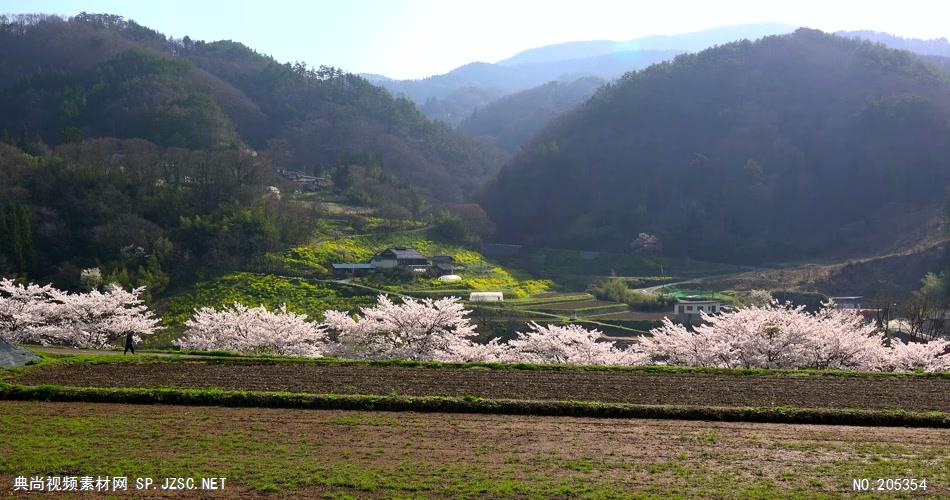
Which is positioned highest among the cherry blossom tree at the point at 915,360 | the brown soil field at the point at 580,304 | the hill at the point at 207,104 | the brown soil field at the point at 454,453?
the hill at the point at 207,104

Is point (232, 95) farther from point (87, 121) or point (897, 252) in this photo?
point (897, 252)

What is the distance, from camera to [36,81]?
96312 mm

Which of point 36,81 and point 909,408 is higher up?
point 36,81

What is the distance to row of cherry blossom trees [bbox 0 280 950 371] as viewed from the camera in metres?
26.0

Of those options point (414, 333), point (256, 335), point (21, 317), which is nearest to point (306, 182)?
point (21, 317)

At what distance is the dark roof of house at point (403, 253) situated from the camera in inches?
2169

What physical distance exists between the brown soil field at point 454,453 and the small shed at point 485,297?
31168mm

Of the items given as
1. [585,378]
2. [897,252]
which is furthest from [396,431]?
[897,252]

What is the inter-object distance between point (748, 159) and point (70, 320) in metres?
78.1

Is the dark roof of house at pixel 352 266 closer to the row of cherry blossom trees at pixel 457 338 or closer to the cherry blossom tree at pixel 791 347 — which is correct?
the row of cherry blossom trees at pixel 457 338

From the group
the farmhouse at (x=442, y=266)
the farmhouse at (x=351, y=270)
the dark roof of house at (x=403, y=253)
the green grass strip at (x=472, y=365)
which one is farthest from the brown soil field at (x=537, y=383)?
the farmhouse at (x=442, y=266)

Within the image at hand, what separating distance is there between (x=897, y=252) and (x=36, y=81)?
93.5 metres

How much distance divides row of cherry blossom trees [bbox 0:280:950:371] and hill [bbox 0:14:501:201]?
4900cm

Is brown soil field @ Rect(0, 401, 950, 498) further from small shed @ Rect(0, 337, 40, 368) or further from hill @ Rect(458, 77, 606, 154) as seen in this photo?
hill @ Rect(458, 77, 606, 154)
